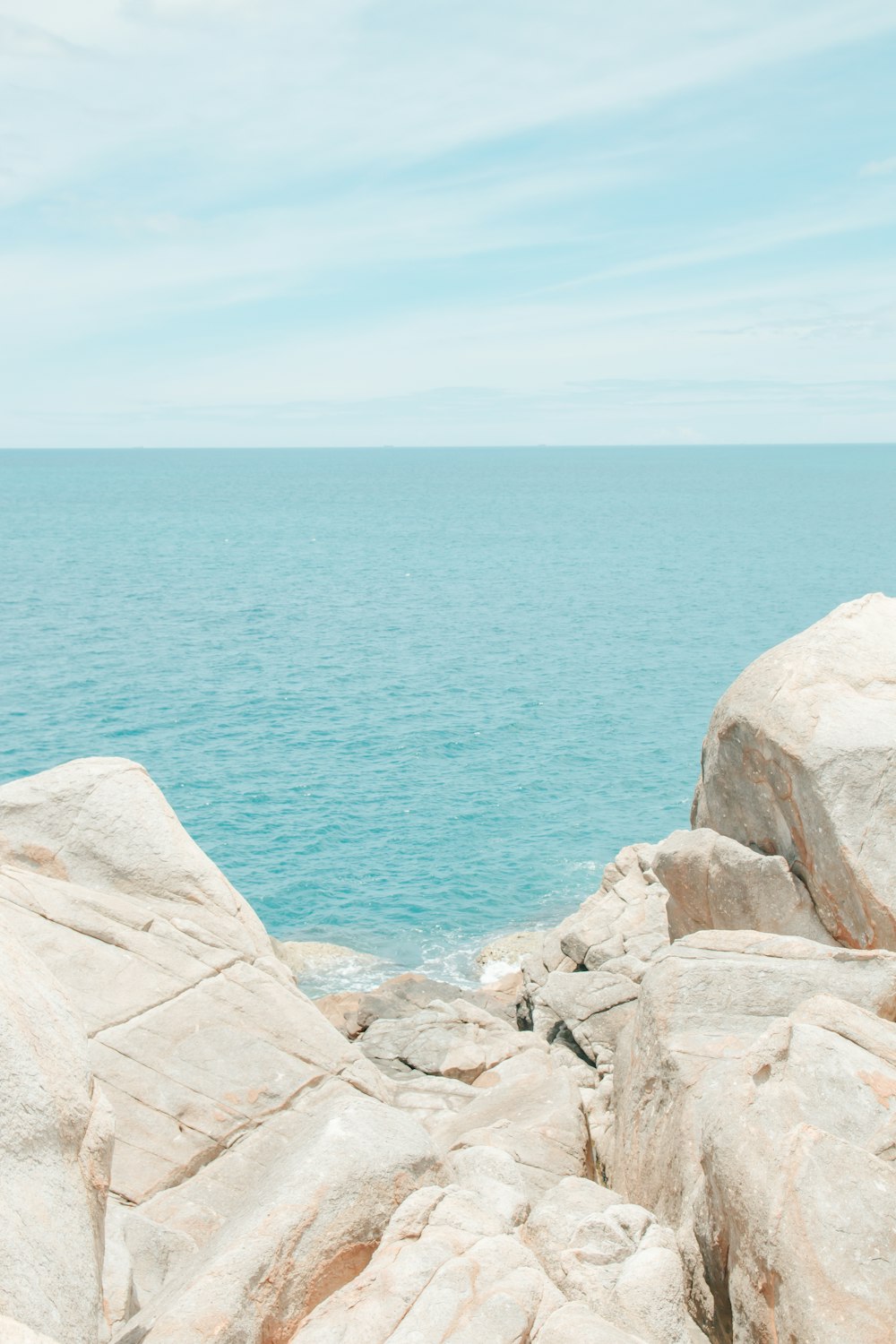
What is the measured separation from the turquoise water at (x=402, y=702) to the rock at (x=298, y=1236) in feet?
84.5

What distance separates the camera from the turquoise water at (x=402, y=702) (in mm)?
44406

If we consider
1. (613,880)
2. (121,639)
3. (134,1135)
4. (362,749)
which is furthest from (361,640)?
(134,1135)

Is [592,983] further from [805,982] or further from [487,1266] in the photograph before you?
[487,1266]

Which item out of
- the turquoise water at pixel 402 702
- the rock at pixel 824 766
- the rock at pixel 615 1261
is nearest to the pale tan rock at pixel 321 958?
the turquoise water at pixel 402 702

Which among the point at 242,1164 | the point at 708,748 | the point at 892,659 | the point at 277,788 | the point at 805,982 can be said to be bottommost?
the point at 277,788

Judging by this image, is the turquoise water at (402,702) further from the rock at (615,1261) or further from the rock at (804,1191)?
the rock at (804,1191)

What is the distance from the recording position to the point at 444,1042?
81.4ft

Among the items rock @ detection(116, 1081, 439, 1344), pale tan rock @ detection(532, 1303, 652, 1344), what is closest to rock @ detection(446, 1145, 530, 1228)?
rock @ detection(116, 1081, 439, 1344)

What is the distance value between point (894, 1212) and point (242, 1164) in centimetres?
1021

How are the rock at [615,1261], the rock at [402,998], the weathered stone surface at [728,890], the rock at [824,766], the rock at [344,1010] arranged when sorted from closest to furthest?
the rock at [615,1261], the rock at [824,766], the weathered stone surface at [728,890], the rock at [344,1010], the rock at [402,998]

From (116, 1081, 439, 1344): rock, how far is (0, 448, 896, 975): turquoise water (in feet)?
84.5

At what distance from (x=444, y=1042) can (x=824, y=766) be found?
11.3 m

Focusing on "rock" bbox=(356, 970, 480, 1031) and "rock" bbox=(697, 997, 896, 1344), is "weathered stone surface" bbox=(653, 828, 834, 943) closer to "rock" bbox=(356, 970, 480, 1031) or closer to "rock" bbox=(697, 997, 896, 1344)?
"rock" bbox=(697, 997, 896, 1344)

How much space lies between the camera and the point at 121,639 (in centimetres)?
8112
